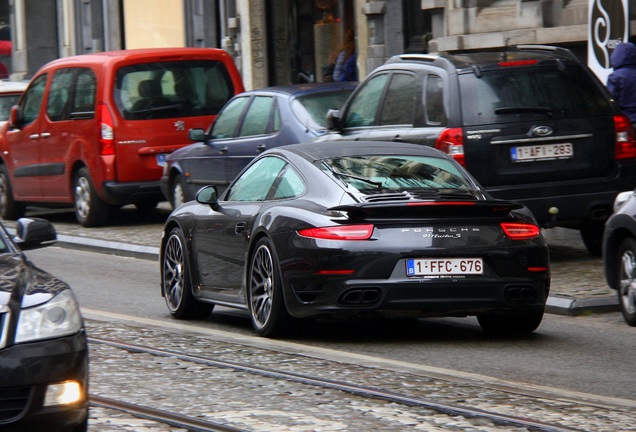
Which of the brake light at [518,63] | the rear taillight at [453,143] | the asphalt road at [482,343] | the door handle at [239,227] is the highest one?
the brake light at [518,63]

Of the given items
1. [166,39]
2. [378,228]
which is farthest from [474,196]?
[166,39]

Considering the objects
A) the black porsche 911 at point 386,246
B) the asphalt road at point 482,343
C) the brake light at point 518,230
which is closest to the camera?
the asphalt road at point 482,343

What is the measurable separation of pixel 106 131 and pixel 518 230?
979 centimetres

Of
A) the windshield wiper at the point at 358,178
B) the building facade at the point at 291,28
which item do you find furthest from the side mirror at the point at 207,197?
the building facade at the point at 291,28

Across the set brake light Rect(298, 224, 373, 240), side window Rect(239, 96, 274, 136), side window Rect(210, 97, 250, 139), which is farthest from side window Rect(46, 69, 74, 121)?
brake light Rect(298, 224, 373, 240)

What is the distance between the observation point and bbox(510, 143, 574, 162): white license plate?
13.2 metres

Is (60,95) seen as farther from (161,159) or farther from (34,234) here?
(34,234)

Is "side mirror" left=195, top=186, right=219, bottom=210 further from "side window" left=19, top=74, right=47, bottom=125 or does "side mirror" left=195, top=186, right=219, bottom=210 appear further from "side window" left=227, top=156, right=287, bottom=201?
"side window" left=19, top=74, right=47, bottom=125

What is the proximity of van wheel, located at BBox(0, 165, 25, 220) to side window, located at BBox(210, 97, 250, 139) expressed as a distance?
15.5ft

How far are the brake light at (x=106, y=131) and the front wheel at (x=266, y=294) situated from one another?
867cm

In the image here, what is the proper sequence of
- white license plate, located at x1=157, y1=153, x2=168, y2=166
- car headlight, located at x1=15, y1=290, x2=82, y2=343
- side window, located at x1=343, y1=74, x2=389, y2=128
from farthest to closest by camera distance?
white license plate, located at x1=157, y1=153, x2=168, y2=166 → side window, located at x1=343, y1=74, x2=389, y2=128 → car headlight, located at x1=15, y1=290, x2=82, y2=343

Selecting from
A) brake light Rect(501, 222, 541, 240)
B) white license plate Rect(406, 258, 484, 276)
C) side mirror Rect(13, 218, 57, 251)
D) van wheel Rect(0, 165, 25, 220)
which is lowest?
van wheel Rect(0, 165, 25, 220)

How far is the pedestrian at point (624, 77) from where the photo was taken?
15352 millimetres

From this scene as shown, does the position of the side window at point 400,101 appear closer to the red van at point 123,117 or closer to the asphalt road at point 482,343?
the asphalt road at point 482,343
